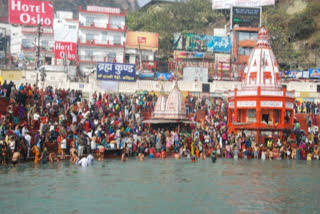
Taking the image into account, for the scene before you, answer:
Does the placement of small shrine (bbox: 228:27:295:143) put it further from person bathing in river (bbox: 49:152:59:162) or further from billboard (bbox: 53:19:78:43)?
billboard (bbox: 53:19:78:43)

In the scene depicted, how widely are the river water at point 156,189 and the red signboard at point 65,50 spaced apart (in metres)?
27.7

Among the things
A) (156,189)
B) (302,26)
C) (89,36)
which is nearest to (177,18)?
(302,26)

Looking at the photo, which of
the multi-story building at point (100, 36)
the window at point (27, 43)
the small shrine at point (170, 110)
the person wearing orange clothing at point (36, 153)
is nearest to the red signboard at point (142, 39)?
the multi-story building at point (100, 36)

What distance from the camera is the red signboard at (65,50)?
173ft

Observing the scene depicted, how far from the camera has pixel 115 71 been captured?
45.6 meters

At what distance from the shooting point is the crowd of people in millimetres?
25484

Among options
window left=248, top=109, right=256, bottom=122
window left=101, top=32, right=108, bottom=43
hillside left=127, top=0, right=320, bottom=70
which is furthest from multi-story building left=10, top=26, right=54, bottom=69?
window left=248, top=109, right=256, bottom=122

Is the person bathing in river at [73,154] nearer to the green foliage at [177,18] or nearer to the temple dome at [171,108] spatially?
the temple dome at [171,108]

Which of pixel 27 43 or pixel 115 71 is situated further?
pixel 27 43

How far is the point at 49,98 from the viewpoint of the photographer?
1254 inches

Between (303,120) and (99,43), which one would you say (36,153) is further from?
(99,43)

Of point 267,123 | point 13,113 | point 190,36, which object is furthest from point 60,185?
point 190,36

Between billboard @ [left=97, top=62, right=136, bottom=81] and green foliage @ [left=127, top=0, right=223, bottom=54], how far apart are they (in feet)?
92.1

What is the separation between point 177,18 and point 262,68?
39707 millimetres
